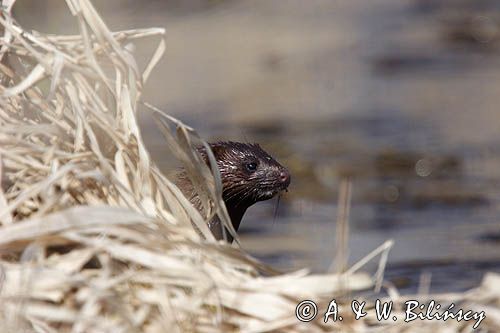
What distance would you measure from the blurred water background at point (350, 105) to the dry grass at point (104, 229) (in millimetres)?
3280

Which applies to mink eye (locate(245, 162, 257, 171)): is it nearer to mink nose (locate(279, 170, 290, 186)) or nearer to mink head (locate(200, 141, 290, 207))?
mink head (locate(200, 141, 290, 207))

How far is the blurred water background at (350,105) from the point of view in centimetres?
851

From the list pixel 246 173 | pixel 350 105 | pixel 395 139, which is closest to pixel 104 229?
pixel 246 173

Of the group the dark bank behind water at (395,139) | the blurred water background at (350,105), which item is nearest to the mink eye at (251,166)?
the dark bank behind water at (395,139)

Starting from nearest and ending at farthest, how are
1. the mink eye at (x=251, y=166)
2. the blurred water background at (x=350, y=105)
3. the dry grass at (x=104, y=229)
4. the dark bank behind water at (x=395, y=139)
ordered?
the dry grass at (x=104, y=229), the mink eye at (x=251, y=166), the dark bank behind water at (x=395, y=139), the blurred water background at (x=350, y=105)

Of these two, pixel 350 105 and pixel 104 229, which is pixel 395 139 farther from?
pixel 104 229

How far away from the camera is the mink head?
580cm

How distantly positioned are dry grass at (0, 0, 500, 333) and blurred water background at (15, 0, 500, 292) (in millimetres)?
3280

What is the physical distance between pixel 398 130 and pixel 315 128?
0.70m

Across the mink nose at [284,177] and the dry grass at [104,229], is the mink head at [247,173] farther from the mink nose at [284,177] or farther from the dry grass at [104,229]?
the dry grass at [104,229]

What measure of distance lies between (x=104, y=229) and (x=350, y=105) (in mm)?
8054

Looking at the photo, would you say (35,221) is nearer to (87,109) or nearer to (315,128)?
(87,109)

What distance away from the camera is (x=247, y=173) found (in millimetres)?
5793

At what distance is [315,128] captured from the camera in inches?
432
